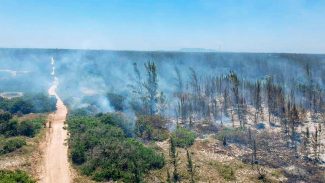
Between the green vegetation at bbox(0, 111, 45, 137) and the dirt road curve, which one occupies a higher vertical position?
the green vegetation at bbox(0, 111, 45, 137)

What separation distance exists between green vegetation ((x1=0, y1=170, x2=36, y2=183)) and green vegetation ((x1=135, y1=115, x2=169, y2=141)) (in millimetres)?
15280

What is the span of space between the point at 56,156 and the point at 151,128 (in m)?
A: 11.9

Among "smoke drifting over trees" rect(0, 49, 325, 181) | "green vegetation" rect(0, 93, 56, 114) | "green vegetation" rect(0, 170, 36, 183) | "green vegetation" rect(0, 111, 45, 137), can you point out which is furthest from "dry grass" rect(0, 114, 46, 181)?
"green vegetation" rect(0, 93, 56, 114)

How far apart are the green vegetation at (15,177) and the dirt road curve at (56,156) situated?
1.22 m

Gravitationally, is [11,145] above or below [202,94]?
below

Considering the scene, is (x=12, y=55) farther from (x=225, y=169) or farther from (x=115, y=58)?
(x=225, y=169)

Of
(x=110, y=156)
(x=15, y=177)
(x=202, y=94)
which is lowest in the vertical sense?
(x=15, y=177)

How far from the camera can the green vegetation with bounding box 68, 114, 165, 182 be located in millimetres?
26812

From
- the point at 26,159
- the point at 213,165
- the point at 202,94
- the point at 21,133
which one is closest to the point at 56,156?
the point at 26,159

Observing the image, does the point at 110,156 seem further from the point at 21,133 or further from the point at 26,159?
the point at 21,133

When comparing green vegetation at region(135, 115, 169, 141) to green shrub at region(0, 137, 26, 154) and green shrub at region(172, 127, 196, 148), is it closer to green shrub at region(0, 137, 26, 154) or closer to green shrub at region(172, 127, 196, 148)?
green shrub at region(172, 127, 196, 148)

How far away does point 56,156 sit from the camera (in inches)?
1219

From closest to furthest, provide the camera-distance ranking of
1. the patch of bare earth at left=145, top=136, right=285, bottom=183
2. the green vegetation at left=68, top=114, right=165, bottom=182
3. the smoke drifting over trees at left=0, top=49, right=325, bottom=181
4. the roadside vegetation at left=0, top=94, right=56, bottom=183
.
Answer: the roadside vegetation at left=0, top=94, right=56, bottom=183, the green vegetation at left=68, top=114, right=165, bottom=182, the patch of bare earth at left=145, top=136, right=285, bottom=183, the smoke drifting over trees at left=0, top=49, right=325, bottom=181

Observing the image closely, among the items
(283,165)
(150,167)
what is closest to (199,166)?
(150,167)
